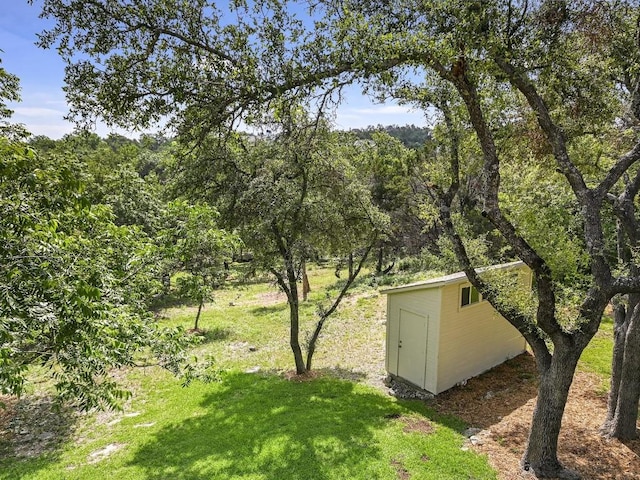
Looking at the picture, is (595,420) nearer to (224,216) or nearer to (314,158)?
(314,158)

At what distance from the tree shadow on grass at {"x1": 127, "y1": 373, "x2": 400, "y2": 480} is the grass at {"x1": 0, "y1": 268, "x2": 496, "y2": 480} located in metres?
0.02

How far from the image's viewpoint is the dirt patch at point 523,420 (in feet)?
22.8

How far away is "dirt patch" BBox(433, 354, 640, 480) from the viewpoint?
695 centimetres

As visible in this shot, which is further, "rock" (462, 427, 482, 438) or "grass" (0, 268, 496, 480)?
"rock" (462, 427, 482, 438)

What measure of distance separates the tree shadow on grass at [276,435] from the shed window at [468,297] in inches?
133

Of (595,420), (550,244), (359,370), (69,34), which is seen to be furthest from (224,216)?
(595,420)

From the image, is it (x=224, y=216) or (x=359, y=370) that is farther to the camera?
(x=359, y=370)

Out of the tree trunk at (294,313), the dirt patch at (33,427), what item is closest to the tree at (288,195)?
the tree trunk at (294,313)

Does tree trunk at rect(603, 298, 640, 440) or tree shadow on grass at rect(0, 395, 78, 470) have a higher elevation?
tree trunk at rect(603, 298, 640, 440)

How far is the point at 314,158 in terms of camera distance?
10.2 m

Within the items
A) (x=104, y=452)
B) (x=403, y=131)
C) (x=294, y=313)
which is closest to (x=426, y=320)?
(x=294, y=313)

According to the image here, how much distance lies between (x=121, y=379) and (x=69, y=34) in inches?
445

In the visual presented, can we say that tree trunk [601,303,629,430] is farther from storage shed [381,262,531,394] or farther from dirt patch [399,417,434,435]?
dirt patch [399,417,434,435]

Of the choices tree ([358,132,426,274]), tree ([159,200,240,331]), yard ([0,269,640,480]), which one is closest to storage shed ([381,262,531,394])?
yard ([0,269,640,480])
